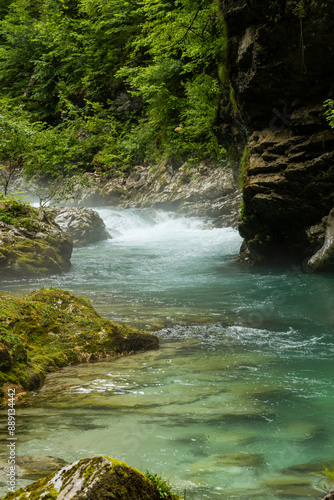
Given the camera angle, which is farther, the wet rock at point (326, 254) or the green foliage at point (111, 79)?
the green foliage at point (111, 79)

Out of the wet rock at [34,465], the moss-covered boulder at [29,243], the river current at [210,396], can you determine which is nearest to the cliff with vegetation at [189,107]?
the moss-covered boulder at [29,243]

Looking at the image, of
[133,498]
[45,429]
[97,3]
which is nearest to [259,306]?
[45,429]

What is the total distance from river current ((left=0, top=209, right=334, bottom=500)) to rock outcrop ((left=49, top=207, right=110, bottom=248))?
692cm

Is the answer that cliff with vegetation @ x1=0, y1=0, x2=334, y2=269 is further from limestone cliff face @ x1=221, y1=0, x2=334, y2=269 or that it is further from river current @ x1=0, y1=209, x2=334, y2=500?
river current @ x1=0, y1=209, x2=334, y2=500

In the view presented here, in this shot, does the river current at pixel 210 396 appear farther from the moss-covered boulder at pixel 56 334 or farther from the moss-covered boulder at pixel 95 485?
the moss-covered boulder at pixel 95 485

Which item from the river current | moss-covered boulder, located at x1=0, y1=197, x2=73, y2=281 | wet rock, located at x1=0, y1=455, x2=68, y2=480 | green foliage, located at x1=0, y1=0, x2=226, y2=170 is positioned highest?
green foliage, located at x1=0, y1=0, x2=226, y2=170

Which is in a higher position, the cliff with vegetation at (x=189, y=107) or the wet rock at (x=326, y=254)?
the cliff with vegetation at (x=189, y=107)

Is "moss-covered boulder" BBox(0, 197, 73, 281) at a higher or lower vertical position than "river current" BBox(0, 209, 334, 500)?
higher

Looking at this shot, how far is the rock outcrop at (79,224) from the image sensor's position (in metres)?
16.5

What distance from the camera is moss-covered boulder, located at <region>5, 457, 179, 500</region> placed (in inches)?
63.6

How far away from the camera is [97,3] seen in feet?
86.7

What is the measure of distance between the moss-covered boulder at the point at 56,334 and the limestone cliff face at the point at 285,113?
19.9ft

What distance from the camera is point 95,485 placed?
5.31 ft

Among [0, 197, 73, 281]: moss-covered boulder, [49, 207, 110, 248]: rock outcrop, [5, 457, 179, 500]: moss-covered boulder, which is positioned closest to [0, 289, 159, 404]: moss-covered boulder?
[5, 457, 179, 500]: moss-covered boulder
